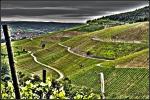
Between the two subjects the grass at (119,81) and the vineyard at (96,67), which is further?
the grass at (119,81)

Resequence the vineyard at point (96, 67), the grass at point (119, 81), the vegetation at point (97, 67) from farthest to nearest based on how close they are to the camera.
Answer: the grass at point (119, 81) → the vegetation at point (97, 67) → the vineyard at point (96, 67)

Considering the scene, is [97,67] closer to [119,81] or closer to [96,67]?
[96,67]

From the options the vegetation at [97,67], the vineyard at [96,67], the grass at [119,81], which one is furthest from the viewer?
the grass at [119,81]

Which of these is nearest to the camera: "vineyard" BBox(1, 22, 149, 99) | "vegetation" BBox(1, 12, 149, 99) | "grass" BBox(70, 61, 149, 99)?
"vineyard" BBox(1, 22, 149, 99)

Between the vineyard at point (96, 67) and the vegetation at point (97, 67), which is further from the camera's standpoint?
the vegetation at point (97, 67)

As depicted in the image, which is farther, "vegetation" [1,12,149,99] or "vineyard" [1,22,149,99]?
"vegetation" [1,12,149,99]

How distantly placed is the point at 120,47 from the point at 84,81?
35.7m

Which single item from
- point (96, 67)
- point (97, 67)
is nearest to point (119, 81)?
point (97, 67)

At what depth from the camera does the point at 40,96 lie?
25797 millimetres

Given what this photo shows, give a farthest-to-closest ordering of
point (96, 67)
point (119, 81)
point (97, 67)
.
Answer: point (96, 67) < point (97, 67) < point (119, 81)

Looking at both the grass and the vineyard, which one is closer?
the vineyard

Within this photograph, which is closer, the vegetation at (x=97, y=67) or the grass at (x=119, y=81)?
the vegetation at (x=97, y=67)

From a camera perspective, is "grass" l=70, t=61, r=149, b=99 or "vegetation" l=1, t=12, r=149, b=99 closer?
"vegetation" l=1, t=12, r=149, b=99

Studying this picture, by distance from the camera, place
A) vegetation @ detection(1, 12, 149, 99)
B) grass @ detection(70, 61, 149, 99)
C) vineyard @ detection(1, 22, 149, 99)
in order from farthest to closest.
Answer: grass @ detection(70, 61, 149, 99) < vegetation @ detection(1, 12, 149, 99) < vineyard @ detection(1, 22, 149, 99)
